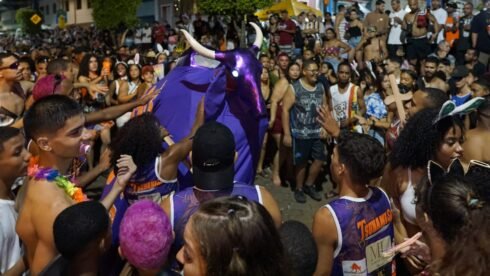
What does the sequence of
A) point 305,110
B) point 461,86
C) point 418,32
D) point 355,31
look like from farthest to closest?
point 355,31, point 418,32, point 461,86, point 305,110

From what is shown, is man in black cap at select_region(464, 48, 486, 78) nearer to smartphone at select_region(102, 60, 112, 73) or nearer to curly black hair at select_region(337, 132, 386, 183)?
smartphone at select_region(102, 60, 112, 73)

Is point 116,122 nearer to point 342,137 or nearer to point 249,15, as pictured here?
point 342,137

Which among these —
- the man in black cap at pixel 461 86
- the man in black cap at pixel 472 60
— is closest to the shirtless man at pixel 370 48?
the man in black cap at pixel 472 60

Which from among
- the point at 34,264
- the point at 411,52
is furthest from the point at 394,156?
the point at 411,52

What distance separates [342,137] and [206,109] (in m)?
1.49

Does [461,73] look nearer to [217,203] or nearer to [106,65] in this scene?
[106,65]

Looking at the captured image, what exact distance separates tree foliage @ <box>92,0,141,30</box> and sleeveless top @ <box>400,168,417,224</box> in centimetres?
2208

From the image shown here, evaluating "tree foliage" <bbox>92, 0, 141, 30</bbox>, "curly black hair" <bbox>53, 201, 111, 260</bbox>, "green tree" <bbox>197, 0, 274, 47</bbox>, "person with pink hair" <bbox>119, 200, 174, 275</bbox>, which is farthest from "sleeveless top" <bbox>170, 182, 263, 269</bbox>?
"tree foliage" <bbox>92, 0, 141, 30</bbox>

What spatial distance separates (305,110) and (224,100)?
2.72 meters

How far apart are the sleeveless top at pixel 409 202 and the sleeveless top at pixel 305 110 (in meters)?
3.48

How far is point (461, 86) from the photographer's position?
23.8 feet

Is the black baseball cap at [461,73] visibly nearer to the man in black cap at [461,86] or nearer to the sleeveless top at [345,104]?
the man in black cap at [461,86]

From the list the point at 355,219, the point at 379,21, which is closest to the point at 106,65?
the point at 379,21

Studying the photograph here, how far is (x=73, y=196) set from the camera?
108 inches
